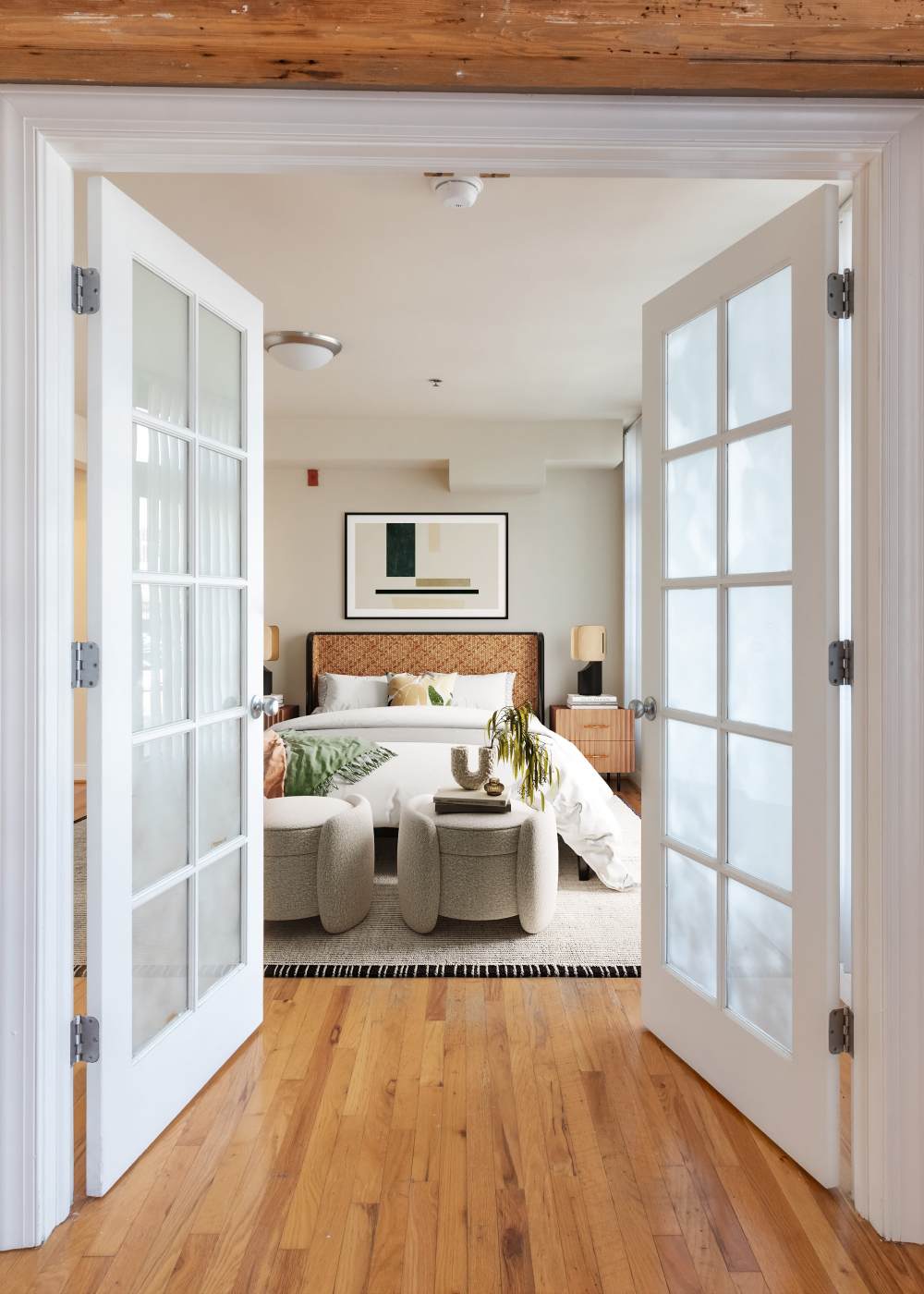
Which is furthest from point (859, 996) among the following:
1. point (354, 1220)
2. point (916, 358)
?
point (916, 358)

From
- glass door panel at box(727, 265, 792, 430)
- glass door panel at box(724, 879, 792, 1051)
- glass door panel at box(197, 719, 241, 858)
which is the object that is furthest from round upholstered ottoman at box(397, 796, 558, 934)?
glass door panel at box(727, 265, 792, 430)

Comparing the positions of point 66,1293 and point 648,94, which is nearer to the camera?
point 66,1293

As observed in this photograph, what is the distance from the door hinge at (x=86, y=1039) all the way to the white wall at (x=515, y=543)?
15.2 ft

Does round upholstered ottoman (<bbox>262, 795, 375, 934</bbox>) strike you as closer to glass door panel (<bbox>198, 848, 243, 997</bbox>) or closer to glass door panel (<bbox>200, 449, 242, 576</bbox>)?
glass door panel (<bbox>198, 848, 243, 997</bbox>)

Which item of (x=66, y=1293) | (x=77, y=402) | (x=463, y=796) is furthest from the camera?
(x=77, y=402)

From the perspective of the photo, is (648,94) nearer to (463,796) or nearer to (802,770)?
(802,770)

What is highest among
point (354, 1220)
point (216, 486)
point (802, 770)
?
point (216, 486)

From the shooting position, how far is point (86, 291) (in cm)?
163

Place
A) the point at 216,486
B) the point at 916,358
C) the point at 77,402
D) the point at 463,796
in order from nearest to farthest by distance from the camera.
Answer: the point at 916,358 < the point at 216,486 < the point at 463,796 < the point at 77,402

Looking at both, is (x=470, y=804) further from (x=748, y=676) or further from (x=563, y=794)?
(x=748, y=676)

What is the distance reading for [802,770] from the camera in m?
1.71

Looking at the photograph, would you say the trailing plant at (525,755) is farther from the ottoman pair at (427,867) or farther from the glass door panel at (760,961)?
the glass door panel at (760,961)

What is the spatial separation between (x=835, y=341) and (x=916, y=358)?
0.60ft

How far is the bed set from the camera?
11.8 ft
